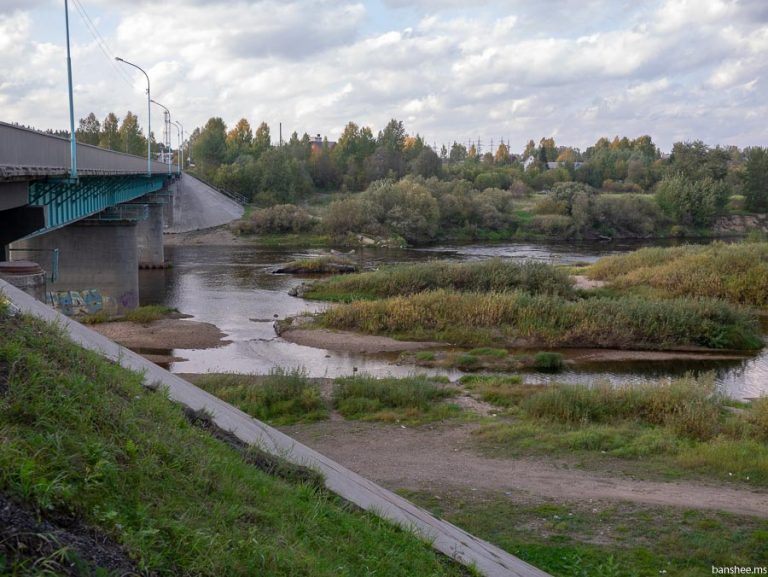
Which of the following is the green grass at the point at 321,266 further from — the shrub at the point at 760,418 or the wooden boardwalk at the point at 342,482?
the wooden boardwalk at the point at 342,482

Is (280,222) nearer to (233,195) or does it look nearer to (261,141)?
(233,195)

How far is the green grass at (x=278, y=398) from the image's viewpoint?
63.5 feet

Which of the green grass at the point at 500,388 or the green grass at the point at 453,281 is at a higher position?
the green grass at the point at 453,281

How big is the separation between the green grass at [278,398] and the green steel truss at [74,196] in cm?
720

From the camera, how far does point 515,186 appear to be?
122812 mm

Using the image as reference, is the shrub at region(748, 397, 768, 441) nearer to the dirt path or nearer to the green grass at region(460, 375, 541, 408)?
the dirt path

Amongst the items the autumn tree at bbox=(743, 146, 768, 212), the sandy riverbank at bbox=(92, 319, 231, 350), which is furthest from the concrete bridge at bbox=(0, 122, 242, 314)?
the autumn tree at bbox=(743, 146, 768, 212)

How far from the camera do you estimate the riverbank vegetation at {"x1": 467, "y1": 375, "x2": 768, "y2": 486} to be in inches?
591

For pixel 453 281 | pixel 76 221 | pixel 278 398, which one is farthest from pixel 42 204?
pixel 453 281

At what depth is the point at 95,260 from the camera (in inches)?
1585

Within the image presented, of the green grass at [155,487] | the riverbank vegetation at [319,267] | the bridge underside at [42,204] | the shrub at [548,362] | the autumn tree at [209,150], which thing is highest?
the autumn tree at [209,150]

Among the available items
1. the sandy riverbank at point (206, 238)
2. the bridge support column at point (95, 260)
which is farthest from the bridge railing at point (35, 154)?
the sandy riverbank at point (206, 238)

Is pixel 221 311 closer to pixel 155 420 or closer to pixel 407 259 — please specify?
pixel 407 259

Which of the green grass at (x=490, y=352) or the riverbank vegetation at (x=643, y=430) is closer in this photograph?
the riverbank vegetation at (x=643, y=430)
